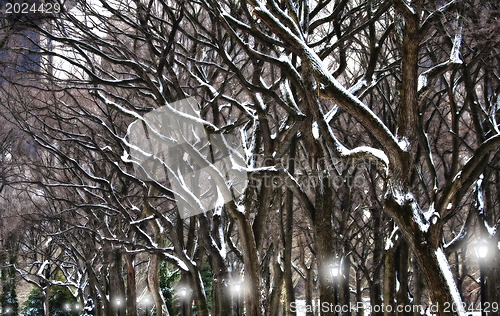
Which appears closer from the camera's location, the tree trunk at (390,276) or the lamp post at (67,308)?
the tree trunk at (390,276)

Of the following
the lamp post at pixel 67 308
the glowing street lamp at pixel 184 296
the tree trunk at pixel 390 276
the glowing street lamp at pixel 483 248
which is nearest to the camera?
the glowing street lamp at pixel 483 248

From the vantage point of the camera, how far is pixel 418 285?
14328mm

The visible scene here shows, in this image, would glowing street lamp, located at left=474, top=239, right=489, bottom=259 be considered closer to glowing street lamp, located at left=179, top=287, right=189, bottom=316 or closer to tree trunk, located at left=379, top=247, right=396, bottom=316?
tree trunk, located at left=379, top=247, right=396, bottom=316

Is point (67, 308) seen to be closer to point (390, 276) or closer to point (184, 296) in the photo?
point (184, 296)

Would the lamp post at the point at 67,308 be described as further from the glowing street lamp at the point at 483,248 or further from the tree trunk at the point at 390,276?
the glowing street lamp at the point at 483,248

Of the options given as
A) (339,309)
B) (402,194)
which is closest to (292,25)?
(402,194)

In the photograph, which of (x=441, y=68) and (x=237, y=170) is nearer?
(x=441, y=68)

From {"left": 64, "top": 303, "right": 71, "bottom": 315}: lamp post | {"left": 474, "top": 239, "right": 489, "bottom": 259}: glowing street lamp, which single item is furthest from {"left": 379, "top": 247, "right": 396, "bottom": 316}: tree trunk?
{"left": 64, "top": 303, "right": 71, "bottom": 315}: lamp post

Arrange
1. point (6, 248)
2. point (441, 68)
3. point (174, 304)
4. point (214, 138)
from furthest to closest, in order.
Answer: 1. point (174, 304)
2. point (6, 248)
3. point (214, 138)
4. point (441, 68)

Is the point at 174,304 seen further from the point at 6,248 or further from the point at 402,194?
the point at 402,194

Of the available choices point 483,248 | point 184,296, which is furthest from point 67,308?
point 483,248

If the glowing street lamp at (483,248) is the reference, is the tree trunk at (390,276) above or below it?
below

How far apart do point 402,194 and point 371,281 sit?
1092 centimetres

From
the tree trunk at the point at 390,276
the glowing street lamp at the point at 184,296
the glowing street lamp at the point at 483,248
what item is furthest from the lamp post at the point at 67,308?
the glowing street lamp at the point at 483,248
